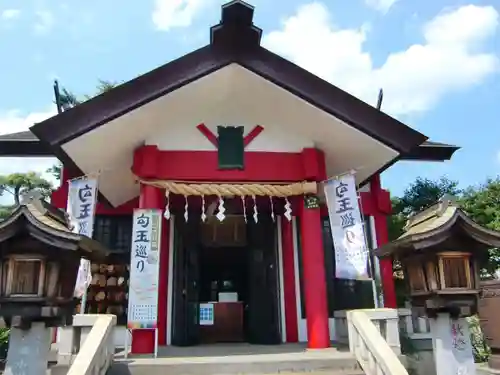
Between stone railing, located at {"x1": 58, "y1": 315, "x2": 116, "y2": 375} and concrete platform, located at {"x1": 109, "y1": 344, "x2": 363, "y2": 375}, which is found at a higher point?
stone railing, located at {"x1": 58, "y1": 315, "x2": 116, "y2": 375}

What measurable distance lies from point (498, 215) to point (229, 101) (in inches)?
484

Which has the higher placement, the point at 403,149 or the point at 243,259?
the point at 403,149

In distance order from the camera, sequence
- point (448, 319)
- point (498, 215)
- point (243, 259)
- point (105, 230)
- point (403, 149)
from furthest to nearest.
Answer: point (498, 215), point (243, 259), point (105, 230), point (403, 149), point (448, 319)

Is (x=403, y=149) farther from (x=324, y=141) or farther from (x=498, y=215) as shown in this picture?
(x=498, y=215)

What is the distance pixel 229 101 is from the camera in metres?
8.23

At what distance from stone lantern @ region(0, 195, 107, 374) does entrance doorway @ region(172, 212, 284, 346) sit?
15.2ft

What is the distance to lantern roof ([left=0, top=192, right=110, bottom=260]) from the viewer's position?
4.38 m

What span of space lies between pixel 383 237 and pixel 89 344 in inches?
270

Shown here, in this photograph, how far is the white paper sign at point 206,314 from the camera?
33.4 ft

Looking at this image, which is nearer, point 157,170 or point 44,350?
point 44,350

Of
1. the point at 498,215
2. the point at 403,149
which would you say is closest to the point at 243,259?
the point at 403,149

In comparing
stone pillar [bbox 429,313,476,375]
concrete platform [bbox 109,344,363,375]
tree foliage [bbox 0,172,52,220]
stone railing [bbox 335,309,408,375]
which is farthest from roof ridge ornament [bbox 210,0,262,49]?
tree foliage [bbox 0,172,52,220]

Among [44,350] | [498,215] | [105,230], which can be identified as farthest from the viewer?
[498,215]

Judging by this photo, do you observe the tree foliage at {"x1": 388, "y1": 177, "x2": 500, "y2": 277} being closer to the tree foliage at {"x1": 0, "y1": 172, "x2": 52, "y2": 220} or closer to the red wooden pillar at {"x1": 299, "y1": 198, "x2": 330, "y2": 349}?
the red wooden pillar at {"x1": 299, "y1": 198, "x2": 330, "y2": 349}
